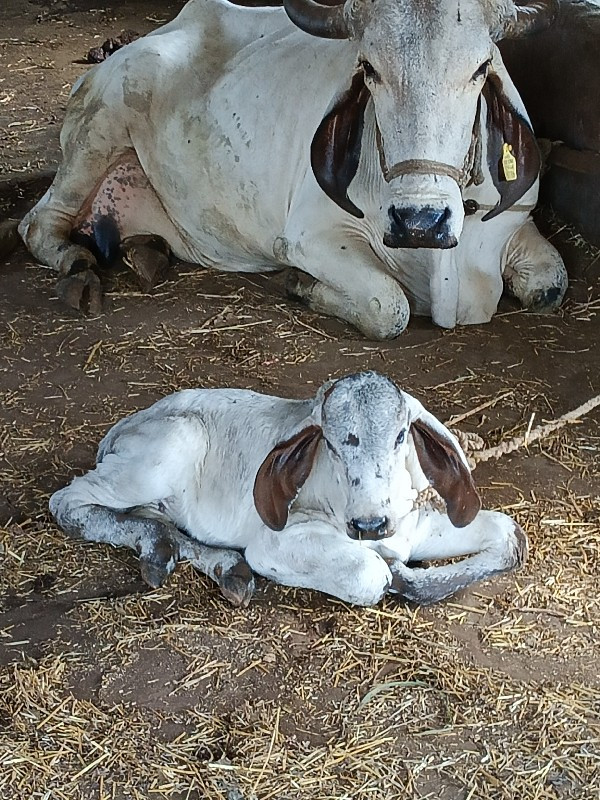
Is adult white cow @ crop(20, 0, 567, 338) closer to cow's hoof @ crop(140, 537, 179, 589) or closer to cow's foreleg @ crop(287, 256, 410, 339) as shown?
cow's foreleg @ crop(287, 256, 410, 339)

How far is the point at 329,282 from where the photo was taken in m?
6.20

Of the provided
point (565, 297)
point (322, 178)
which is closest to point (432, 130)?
point (322, 178)

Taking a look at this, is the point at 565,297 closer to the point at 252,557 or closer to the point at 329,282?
the point at 329,282

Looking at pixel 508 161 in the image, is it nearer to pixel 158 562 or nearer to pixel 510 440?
pixel 510 440

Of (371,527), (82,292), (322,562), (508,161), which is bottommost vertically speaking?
(82,292)

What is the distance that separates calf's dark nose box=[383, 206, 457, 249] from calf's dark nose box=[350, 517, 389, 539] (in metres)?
1.90

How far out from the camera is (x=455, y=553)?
13.5 ft

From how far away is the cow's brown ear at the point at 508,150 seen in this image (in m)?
5.75

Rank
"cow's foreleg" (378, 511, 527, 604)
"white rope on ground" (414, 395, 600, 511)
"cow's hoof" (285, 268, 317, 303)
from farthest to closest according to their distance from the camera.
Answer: "cow's hoof" (285, 268, 317, 303) → "white rope on ground" (414, 395, 600, 511) → "cow's foreleg" (378, 511, 527, 604)

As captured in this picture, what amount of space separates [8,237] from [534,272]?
3157 mm

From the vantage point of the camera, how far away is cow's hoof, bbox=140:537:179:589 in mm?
4059

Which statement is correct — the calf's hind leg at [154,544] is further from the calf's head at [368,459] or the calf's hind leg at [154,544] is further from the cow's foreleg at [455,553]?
the cow's foreleg at [455,553]

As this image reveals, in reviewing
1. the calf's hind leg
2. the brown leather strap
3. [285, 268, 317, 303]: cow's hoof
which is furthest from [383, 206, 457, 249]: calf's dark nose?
the calf's hind leg

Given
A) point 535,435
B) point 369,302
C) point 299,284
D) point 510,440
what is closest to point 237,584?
point 510,440
